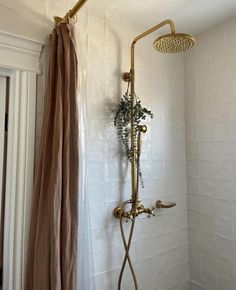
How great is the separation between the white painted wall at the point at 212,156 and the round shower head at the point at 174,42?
1.80 feet

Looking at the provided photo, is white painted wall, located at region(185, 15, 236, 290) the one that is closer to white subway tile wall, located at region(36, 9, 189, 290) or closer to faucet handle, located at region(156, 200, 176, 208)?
white subway tile wall, located at region(36, 9, 189, 290)

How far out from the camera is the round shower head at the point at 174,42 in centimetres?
116

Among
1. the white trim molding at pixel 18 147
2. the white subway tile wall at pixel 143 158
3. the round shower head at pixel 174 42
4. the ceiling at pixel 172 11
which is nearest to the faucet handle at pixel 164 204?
the white subway tile wall at pixel 143 158

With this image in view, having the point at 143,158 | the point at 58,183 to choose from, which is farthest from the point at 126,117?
the point at 58,183

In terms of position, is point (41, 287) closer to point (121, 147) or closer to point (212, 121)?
point (121, 147)

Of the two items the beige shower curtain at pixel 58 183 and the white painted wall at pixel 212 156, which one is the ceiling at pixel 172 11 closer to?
the white painted wall at pixel 212 156

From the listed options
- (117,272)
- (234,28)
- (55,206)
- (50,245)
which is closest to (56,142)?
(55,206)

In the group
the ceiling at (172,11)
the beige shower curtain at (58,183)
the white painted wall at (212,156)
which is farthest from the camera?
the white painted wall at (212,156)

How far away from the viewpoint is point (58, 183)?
3.62 feet

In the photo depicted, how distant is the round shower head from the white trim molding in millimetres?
626

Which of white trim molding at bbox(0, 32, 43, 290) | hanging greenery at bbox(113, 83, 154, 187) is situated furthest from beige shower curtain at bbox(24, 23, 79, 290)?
hanging greenery at bbox(113, 83, 154, 187)

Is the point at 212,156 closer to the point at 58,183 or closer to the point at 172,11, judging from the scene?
the point at 172,11

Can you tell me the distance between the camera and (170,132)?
1845 mm

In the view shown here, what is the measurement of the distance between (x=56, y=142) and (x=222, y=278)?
1438mm
